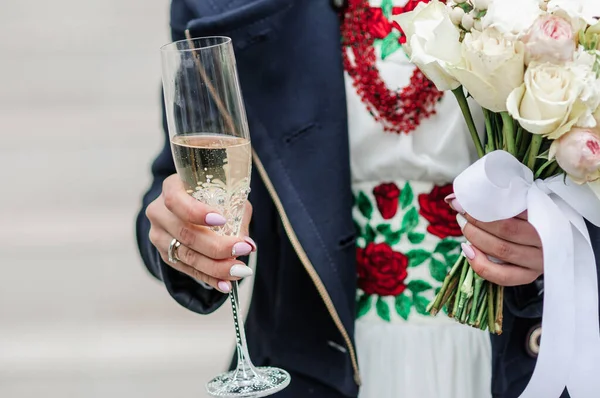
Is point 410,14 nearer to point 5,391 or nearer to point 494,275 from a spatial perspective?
point 494,275

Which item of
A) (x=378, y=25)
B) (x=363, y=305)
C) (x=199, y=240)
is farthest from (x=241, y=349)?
(x=378, y=25)

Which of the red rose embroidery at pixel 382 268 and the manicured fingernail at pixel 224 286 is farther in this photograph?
the red rose embroidery at pixel 382 268

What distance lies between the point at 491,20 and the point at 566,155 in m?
0.19

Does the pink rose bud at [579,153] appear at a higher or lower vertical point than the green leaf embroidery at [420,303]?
higher

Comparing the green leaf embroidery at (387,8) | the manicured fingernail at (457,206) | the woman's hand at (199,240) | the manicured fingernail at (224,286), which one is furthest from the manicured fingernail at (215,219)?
the green leaf embroidery at (387,8)

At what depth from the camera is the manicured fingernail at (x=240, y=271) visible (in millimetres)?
1423

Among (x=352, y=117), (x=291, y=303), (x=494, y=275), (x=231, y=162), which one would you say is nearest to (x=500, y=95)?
(x=494, y=275)

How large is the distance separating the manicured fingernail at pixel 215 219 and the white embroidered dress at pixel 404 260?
42cm

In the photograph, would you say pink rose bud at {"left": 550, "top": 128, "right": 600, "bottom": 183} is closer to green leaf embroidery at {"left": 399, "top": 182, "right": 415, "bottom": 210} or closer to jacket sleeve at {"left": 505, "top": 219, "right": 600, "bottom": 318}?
jacket sleeve at {"left": 505, "top": 219, "right": 600, "bottom": 318}

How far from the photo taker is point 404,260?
1737 millimetres

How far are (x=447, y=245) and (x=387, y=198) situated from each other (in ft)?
0.43

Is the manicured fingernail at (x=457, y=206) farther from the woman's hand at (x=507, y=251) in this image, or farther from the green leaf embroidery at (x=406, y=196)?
the green leaf embroidery at (x=406, y=196)

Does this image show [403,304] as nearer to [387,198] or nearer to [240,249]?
[387,198]

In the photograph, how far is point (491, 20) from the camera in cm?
127
